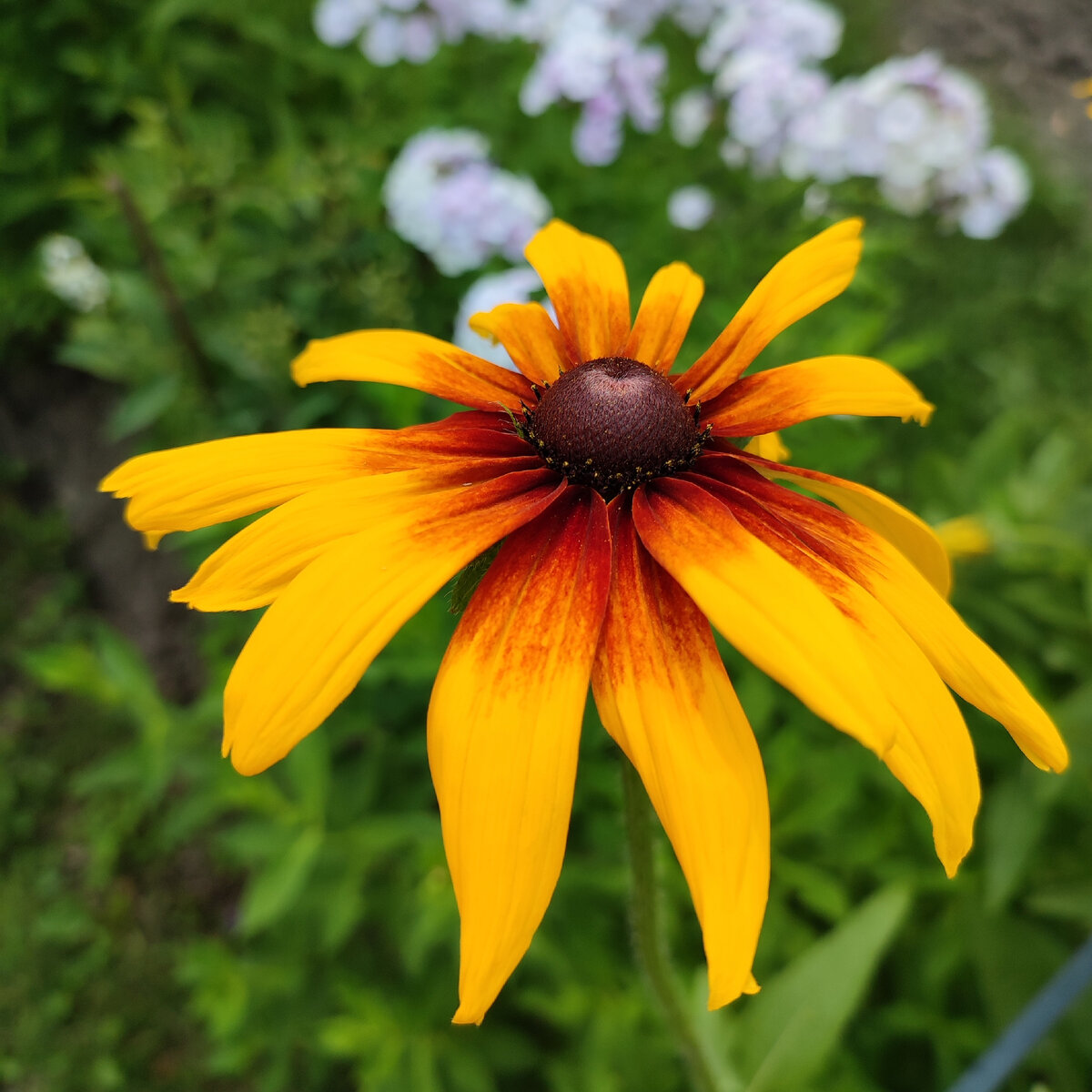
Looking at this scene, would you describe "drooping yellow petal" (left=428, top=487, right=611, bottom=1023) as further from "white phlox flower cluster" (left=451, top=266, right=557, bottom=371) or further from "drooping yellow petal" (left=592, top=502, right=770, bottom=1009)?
"white phlox flower cluster" (left=451, top=266, right=557, bottom=371)

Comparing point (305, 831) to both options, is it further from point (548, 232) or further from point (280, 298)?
point (280, 298)

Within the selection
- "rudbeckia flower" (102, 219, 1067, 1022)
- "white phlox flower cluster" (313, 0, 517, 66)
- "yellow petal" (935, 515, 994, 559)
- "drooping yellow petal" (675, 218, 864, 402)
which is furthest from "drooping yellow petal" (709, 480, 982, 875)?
"white phlox flower cluster" (313, 0, 517, 66)

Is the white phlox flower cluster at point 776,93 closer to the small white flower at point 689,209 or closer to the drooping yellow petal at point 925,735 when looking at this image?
the small white flower at point 689,209

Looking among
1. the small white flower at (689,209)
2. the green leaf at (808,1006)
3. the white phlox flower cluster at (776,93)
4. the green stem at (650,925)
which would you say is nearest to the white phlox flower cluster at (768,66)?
the white phlox flower cluster at (776,93)

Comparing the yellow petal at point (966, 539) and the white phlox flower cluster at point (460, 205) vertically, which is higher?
the white phlox flower cluster at point (460, 205)

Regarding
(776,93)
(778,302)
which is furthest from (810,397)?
(776,93)

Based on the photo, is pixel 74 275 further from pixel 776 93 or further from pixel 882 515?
pixel 882 515
